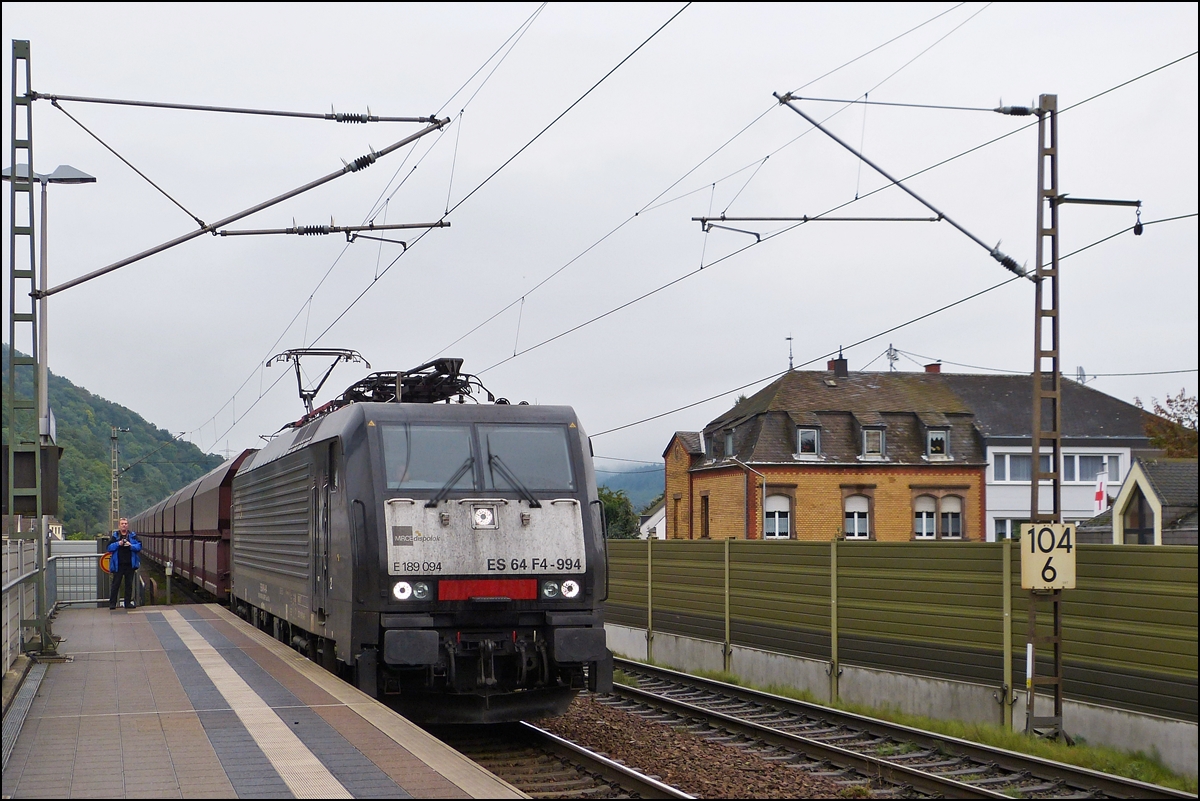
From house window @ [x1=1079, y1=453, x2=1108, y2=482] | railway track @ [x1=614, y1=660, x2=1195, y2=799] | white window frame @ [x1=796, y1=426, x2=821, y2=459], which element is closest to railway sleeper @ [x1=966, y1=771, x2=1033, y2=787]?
railway track @ [x1=614, y1=660, x2=1195, y2=799]

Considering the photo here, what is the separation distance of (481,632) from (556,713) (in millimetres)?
1076

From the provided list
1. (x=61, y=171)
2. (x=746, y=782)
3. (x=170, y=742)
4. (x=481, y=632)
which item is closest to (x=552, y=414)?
(x=481, y=632)

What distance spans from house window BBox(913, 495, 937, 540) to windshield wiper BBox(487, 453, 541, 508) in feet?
130

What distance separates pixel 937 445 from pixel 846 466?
416cm

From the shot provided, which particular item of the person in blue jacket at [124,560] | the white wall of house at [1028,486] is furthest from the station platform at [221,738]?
the white wall of house at [1028,486]

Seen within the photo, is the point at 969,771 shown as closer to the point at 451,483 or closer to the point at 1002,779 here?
the point at 1002,779

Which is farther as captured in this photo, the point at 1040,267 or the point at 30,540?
the point at 30,540

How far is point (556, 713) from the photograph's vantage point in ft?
36.6

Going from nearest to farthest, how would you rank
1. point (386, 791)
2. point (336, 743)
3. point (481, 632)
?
point (386, 791) → point (336, 743) → point (481, 632)

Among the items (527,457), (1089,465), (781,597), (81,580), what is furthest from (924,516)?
(527,457)

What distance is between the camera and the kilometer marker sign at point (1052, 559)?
35.8 ft

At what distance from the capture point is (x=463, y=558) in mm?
10883

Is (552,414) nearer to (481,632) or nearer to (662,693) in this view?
(481,632)

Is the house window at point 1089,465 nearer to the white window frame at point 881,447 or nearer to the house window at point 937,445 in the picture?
the house window at point 937,445
